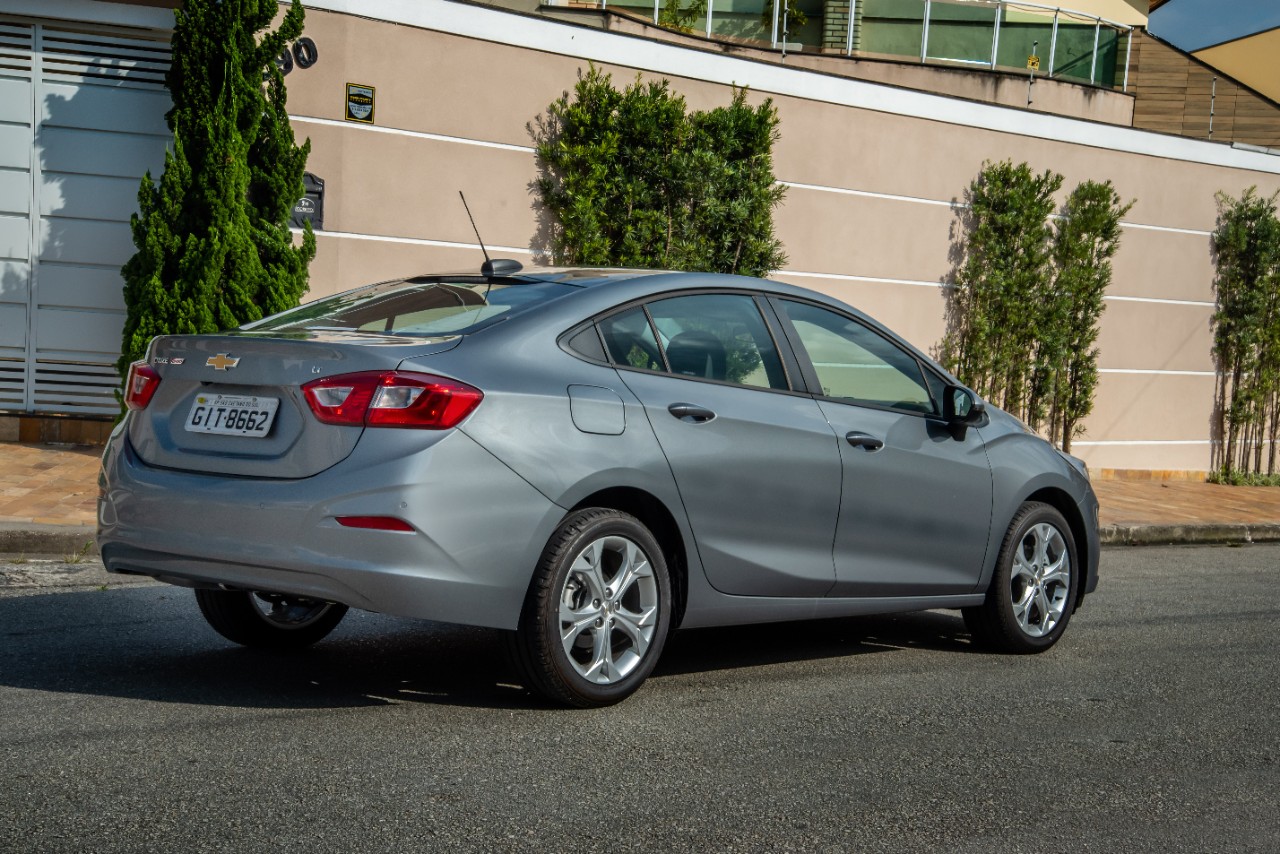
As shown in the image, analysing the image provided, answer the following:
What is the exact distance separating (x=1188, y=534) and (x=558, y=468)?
8.53m

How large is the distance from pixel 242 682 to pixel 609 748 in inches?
57.2

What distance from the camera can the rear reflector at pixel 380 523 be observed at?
442cm

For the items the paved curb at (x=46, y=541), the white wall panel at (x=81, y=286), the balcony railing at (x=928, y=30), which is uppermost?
the balcony railing at (x=928, y=30)

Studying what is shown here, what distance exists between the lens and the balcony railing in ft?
47.3

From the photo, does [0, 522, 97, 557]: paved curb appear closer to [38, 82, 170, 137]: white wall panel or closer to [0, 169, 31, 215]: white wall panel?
[0, 169, 31, 215]: white wall panel

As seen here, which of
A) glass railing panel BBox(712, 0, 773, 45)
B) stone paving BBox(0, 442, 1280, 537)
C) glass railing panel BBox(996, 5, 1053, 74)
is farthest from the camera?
glass railing panel BBox(996, 5, 1053, 74)

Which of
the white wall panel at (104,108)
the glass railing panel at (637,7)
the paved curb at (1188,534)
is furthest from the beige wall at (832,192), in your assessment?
the paved curb at (1188,534)

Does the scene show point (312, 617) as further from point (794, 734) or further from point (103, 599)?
point (794, 734)

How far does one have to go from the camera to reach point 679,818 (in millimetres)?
3865

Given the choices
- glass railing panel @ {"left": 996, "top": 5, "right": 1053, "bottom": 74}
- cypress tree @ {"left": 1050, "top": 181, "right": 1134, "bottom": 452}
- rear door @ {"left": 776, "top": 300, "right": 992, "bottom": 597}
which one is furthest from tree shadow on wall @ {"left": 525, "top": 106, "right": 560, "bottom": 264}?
rear door @ {"left": 776, "top": 300, "right": 992, "bottom": 597}

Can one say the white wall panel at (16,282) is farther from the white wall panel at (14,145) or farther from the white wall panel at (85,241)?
the white wall panel at (14,145)

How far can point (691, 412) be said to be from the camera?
517 centimetres

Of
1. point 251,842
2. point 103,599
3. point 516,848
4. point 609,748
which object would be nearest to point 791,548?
point 609,748

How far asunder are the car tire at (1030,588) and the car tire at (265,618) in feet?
9.21
